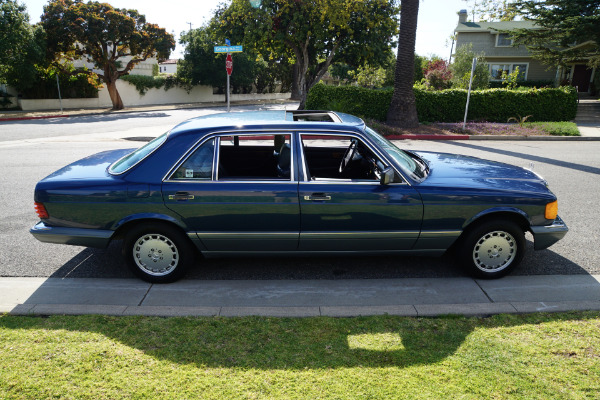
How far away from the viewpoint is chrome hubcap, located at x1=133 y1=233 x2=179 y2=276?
14.0 feet

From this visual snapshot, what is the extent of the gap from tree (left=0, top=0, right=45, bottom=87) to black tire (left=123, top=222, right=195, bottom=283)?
25298 mm

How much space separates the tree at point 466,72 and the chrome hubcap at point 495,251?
72.7ft

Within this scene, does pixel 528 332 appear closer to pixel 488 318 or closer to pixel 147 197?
pixel 488 318

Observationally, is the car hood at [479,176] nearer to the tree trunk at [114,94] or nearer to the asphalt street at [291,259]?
the asphalt street at [291,259]

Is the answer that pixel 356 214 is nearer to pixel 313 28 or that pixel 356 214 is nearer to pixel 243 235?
pixel 243 235

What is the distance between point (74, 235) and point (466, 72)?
27.6 metres

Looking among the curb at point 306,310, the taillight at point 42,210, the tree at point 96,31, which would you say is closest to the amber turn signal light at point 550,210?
the curb at point 306,310

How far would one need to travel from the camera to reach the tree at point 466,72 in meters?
25.0

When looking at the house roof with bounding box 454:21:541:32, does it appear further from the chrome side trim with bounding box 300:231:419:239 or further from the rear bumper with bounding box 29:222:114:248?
the rear bumper with bounding box 29:222:114:248

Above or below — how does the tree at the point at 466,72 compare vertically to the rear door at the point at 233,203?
above

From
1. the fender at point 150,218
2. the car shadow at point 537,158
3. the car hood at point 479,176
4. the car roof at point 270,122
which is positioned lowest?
the car shadow at point 537,158

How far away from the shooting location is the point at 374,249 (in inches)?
170

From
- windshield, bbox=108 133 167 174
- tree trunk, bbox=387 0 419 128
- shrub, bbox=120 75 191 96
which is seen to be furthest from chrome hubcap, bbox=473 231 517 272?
shrub, bbox=120 75 191 96

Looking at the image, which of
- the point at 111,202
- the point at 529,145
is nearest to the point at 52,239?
the point at 111,202
